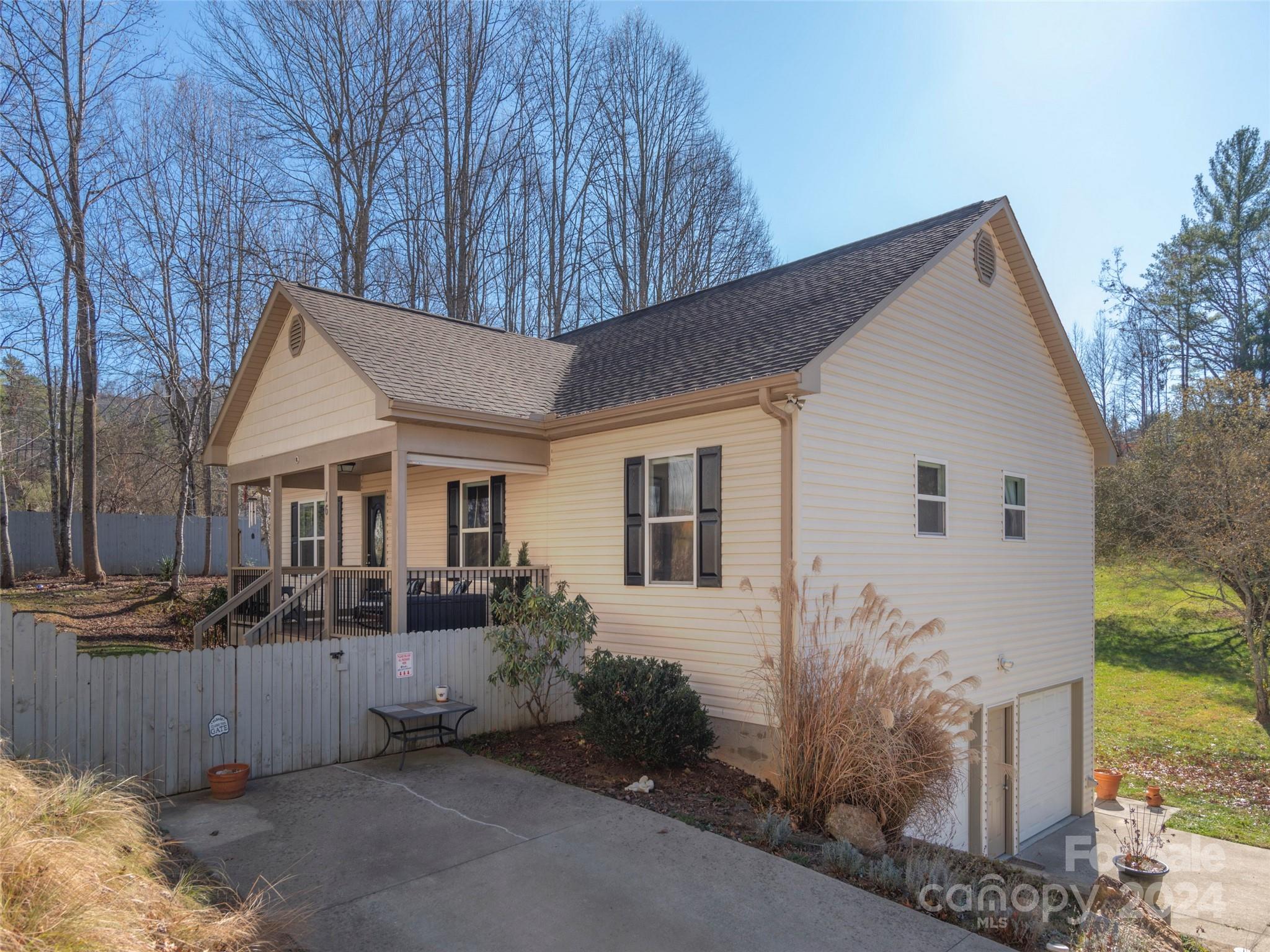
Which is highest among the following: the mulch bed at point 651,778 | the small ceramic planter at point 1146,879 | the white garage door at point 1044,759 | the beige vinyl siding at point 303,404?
the beige vinyl siding at point 303,404

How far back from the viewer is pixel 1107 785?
45.0 ft

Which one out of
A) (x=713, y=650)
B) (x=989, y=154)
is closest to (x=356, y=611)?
(x=713, y=650)

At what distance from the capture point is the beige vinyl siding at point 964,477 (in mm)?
8727

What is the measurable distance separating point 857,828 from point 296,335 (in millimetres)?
10158

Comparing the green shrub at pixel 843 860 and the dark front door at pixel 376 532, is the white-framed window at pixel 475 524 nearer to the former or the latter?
the dark front door at pixel 376 532

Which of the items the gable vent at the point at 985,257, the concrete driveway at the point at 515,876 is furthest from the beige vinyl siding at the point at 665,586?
the gable vent at the point at 985,257

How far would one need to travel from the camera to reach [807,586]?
8156mm

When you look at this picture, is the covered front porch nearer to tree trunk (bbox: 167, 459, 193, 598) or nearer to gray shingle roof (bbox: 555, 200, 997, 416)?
gray shingle roof (bbox: 555, 200, 997, 416)

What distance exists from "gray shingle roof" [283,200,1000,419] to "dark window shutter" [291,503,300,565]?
226 inches

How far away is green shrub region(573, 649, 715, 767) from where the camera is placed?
7.73 m

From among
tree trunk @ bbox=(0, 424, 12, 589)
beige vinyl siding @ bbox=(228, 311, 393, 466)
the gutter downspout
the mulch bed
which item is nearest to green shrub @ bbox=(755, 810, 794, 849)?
the mulch bed

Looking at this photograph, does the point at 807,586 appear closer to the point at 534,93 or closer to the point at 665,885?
the point at 665,885

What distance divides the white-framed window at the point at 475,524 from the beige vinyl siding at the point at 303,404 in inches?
103

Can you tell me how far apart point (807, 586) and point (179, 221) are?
17.4 meters
